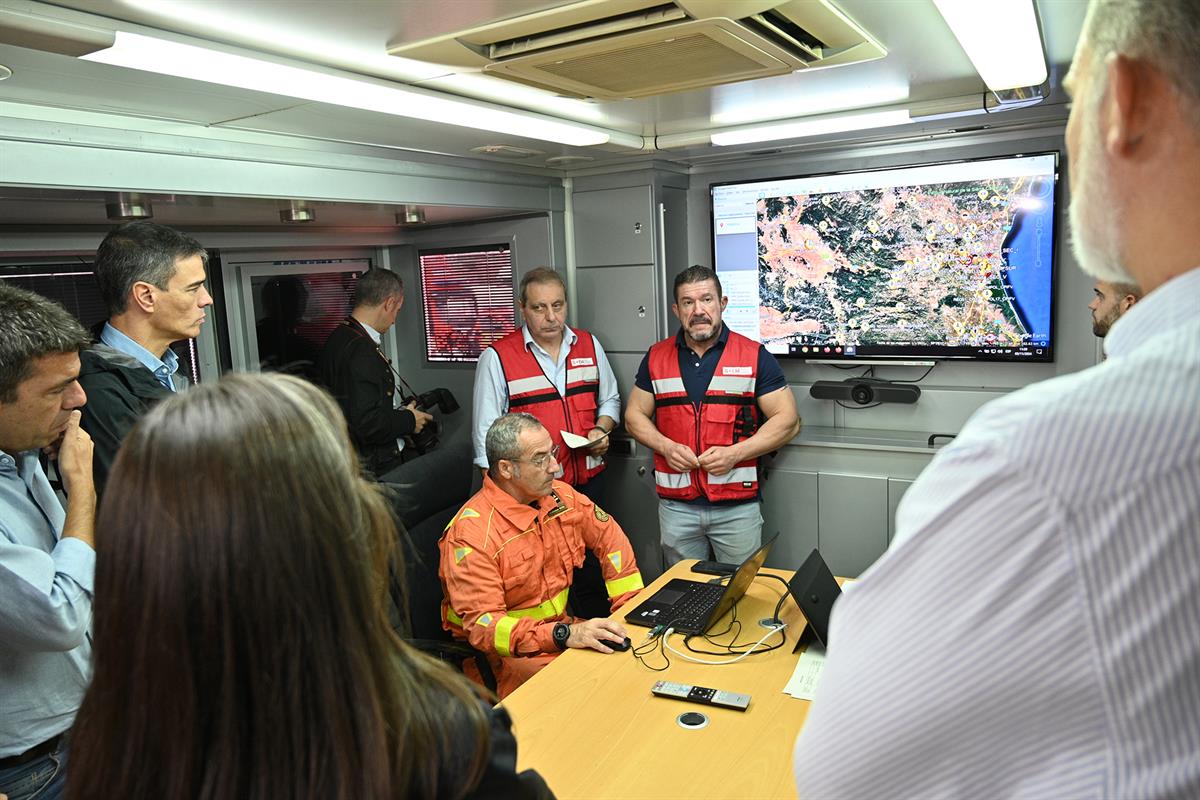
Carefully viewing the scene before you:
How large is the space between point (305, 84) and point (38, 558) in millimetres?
1434

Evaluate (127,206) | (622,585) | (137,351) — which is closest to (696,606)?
(622,585)

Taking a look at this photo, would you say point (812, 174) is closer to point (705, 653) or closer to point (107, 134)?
point (705, 653)

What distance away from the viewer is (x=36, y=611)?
61.2 inches

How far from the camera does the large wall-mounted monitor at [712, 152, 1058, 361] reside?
3.86m

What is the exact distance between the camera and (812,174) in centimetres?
424

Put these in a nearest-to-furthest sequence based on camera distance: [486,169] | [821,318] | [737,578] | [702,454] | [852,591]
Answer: [852,591], [737,578], [702,454], [486,169], [821,318]

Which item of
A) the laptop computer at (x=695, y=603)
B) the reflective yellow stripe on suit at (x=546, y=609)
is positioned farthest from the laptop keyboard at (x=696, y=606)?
the reflective yellow stripe on suit at (x=546, y=609)

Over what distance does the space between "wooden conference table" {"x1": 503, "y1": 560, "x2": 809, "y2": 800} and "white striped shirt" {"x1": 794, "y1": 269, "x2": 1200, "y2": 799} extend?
3.66 ft

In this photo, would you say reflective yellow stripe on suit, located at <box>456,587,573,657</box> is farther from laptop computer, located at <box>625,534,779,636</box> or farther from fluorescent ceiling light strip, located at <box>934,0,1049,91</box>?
fluorescent ceiling light strip, located at <box>934,0,1049,91</box>

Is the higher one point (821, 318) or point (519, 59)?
point (519, 59)

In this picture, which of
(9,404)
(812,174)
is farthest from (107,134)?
(812,174)

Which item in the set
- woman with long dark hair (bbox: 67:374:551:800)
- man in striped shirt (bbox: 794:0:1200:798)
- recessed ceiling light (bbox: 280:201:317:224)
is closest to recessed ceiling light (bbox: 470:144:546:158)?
recessed ceiling light (bbox: 280:201:317:224)

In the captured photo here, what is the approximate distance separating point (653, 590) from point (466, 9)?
1.79m

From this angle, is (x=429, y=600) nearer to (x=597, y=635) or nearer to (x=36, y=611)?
(x=597, y=635)
